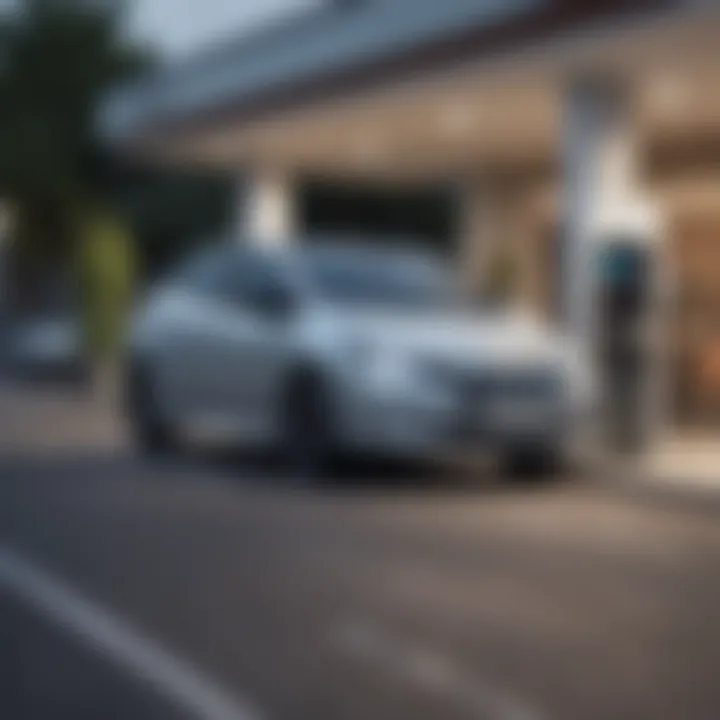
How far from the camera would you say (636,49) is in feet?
56.3

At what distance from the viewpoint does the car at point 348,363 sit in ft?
49.4

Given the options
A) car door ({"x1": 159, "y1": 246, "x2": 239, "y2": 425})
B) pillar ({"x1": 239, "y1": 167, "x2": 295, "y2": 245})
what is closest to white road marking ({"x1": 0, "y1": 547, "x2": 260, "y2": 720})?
car door ({"x1": 159, "y1": 246, "x2": 239, "y2": 425})

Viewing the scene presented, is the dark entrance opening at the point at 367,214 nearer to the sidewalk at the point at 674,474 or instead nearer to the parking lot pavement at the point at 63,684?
the sidewalk at the point at 674,474

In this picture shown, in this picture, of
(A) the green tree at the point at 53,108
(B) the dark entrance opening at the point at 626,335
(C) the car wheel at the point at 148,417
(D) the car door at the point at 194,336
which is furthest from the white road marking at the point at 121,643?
(A) the green tree at the point at 53,108

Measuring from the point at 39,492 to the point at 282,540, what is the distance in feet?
10.3

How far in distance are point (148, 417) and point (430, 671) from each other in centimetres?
1036

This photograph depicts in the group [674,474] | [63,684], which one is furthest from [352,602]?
[674,474]

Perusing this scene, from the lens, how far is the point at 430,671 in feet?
26.8

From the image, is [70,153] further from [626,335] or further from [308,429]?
[308,429]

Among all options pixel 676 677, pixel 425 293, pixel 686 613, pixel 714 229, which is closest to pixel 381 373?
pixel 425 293

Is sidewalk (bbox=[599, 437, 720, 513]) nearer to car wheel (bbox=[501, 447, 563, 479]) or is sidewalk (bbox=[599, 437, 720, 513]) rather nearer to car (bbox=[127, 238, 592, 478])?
car wheel (bbox=[501, 447, 563, 479])

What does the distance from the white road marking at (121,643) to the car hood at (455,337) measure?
15.5 ft

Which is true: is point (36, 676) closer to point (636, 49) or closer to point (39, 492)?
point (39, 492)

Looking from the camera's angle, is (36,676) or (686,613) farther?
(686,613)
